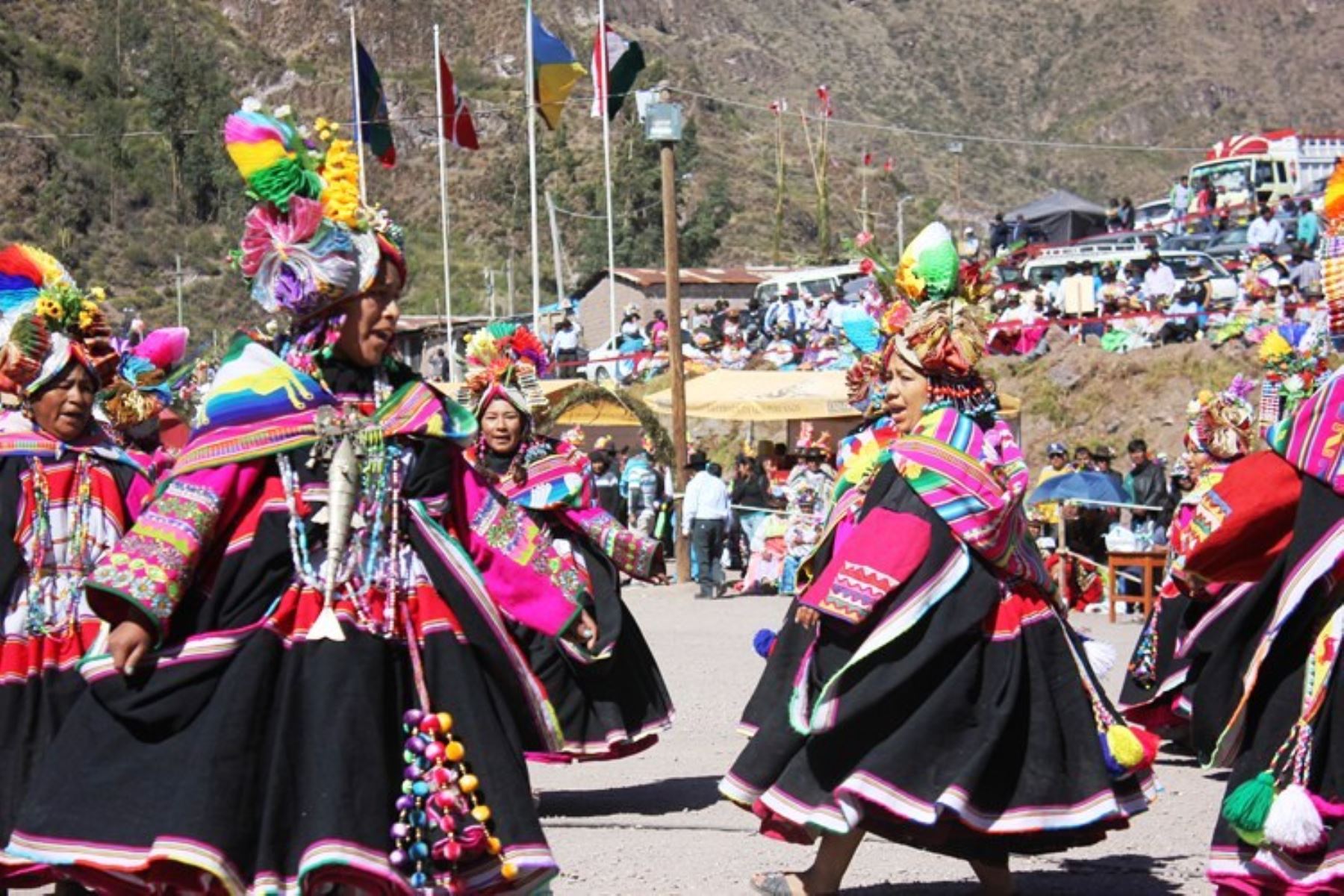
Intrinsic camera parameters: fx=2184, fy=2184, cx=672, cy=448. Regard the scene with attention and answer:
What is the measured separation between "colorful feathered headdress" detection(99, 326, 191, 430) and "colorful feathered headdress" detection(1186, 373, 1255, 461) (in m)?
5.01

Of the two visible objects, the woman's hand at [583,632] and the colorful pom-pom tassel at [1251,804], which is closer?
the colorful pom-pom tassel at [1251,804]

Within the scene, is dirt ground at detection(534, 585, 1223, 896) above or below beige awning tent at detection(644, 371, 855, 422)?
below

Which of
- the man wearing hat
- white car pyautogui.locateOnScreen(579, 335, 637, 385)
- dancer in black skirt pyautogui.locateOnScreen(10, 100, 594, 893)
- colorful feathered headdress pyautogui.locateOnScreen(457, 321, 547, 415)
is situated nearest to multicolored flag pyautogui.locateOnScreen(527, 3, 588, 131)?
white car pyautogui.locateOnScreen(579, 335, 637, 385)

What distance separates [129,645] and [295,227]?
1.17 meters

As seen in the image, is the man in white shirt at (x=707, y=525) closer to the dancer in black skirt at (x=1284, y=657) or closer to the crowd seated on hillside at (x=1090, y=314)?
the crowd seated on hillside at (x=1090, y=314)

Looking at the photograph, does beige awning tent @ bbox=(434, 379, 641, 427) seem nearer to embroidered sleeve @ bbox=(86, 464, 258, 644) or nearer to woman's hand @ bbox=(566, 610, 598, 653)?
woman's hand @ bbox=(566, 610, 598, 653)

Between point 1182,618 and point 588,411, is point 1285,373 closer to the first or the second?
point 1182,618

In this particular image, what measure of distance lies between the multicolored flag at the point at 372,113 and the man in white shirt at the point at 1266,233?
41.9 feet

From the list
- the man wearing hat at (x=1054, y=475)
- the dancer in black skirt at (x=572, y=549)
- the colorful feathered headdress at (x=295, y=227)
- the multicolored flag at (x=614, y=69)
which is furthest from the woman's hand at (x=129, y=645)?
the multicolored flag at (x=614, y=69)

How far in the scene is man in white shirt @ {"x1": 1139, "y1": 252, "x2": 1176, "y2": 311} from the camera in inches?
1113

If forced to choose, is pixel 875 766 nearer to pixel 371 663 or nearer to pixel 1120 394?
pixel 371 663

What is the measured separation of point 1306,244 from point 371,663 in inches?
1059

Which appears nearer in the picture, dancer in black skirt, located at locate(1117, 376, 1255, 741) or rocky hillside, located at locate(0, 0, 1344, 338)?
dancer in black skirt, located at locate(1117, 376, 1255, 741)

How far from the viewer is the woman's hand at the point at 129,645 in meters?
5.36
